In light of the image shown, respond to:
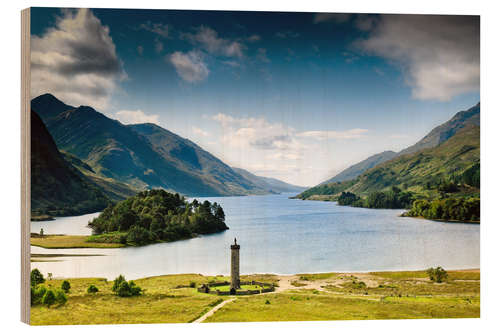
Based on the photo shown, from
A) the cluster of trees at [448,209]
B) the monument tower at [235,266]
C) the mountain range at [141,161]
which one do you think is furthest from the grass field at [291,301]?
the mountain range at [141,161]

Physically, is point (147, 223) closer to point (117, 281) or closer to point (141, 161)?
point (117, 281)

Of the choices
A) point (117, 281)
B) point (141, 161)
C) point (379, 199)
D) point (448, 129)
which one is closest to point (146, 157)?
point (141, 161)

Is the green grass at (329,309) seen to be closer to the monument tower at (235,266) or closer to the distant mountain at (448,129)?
the monument tower at (235,266)

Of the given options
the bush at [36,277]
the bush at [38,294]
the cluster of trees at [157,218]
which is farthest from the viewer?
the cluster of trees at [157,218]

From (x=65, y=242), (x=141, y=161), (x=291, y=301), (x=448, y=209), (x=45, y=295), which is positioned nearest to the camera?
(x=45, y=295)

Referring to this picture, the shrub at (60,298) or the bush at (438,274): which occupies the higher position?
the bush at (438,274)
